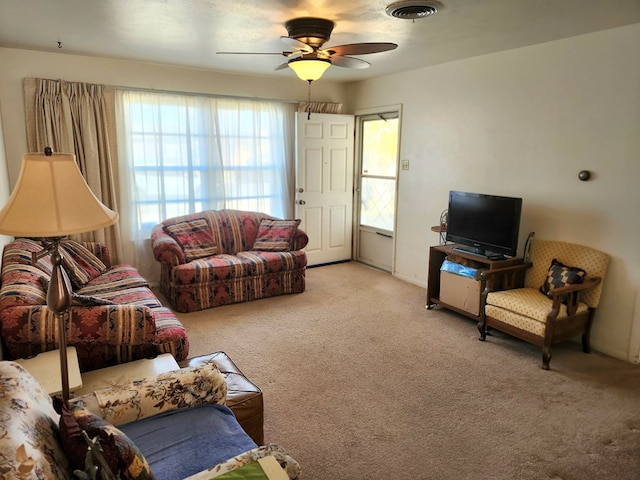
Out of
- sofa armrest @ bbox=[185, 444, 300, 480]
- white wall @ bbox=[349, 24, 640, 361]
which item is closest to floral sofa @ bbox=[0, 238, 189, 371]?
sofa armrest @ bbox=[185, 444, 300, 480]

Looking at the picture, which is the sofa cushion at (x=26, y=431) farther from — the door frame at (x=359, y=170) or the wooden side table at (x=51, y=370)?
the door frame at (x=359, y=170)

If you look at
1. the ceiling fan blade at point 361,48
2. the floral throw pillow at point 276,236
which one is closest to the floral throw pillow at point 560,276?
the ceiling fan blade at point 361,48

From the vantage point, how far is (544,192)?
149 inches

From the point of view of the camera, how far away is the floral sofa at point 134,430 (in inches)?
46.4

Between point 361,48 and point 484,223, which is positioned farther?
point 484,223

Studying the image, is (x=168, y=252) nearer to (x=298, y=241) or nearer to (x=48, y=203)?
(x=298, y=241)

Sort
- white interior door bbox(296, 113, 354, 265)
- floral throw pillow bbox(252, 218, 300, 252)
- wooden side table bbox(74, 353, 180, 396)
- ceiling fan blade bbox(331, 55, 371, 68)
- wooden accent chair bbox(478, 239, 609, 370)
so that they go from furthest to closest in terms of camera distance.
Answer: white interior door bbox(296, 113, 354, 265)
floral throw pillow bbox(252, 218, 300, 252)
wooden accent chair bbox(478, 239, 609, 370)
ceiling fan blade bbox(331, 55, 371, 68)
wooden side table bbox(74, 353, 180, 396)

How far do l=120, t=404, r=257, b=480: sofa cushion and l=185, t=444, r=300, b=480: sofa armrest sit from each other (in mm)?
177

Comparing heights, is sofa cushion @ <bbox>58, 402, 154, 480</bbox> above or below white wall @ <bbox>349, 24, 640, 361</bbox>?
below

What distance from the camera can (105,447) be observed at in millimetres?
1239

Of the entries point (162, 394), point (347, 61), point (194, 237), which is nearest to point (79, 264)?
point (194, 237)

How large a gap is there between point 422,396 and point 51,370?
2.10 metres

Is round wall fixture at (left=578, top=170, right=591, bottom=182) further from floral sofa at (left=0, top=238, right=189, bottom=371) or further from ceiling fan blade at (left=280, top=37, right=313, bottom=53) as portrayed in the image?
floral sofa at (left=0, top=238, right=189, bottom=371)

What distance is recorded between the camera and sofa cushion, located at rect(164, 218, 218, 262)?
460 centimetres
